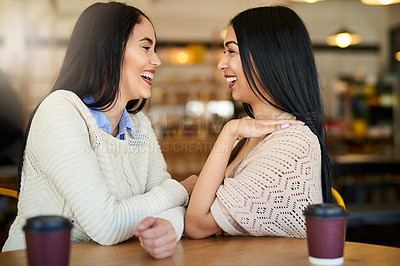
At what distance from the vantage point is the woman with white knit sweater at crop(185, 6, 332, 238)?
4.14ft

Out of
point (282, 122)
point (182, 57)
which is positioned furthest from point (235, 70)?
point (182, 57)

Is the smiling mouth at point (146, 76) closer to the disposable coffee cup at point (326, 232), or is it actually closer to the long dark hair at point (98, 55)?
the long dark hair at point (98, 55)

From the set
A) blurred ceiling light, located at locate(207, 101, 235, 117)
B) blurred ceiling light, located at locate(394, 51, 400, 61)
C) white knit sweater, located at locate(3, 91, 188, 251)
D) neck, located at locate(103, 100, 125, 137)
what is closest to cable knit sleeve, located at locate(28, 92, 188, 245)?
white knit sweater, located at locate(3, 91, 188, 251)

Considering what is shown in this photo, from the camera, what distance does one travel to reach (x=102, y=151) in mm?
1372

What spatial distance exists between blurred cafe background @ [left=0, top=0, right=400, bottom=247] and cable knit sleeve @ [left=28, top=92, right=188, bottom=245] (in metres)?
3.29

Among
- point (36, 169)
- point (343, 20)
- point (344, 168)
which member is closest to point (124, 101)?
point (36, 169)

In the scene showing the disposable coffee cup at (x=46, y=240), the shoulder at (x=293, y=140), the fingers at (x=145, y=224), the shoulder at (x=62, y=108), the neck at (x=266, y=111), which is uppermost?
the shoulder at (x=62, y=108)

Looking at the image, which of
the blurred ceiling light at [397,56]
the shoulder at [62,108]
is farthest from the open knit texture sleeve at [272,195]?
the blurred ceiling light at [397,56]

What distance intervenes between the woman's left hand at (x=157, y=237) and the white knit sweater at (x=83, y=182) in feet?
0.32

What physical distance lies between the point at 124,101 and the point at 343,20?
7.54 metres

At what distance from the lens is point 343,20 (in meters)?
8.24

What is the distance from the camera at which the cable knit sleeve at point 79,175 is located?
3.88 feet

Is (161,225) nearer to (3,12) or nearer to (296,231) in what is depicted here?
(296,231)

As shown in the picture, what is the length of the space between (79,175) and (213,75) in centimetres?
601
